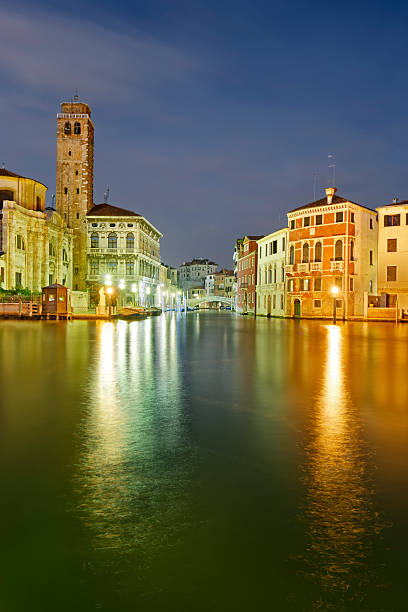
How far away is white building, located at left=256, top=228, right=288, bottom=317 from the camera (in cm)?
5588

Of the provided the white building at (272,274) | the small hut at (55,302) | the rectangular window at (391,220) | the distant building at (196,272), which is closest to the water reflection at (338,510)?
the small hut at (55,302)

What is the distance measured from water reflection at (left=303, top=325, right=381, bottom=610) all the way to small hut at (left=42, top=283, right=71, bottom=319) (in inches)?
1424

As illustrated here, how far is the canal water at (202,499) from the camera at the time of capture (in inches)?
111

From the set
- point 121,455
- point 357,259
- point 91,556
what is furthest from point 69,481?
point 357,259

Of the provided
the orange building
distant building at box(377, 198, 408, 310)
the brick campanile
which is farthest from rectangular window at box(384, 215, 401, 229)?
the brick campanile

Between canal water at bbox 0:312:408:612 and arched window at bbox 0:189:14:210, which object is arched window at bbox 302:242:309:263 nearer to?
arched window at bbox 0:189:14:210

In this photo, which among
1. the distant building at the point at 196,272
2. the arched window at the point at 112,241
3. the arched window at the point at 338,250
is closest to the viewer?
the arched window at the point at 338,250

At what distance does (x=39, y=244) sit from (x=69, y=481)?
54.3 m

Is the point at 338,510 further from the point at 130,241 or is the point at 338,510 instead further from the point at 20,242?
the point at 130,241

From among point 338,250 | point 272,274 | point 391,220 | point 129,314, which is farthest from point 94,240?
point 391,220

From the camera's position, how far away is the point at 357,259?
48312 millimetres

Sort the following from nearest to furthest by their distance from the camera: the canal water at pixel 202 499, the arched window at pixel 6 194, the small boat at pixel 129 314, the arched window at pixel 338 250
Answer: the canal water at pixel 202 499, the small boat at pixel 129 314, the arched window at pixel 338 250, the arched window at pixel 6 194

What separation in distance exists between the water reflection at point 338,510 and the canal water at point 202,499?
1cm

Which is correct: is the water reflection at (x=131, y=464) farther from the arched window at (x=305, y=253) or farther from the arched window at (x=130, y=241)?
the arched window at (x=130, y=241)
